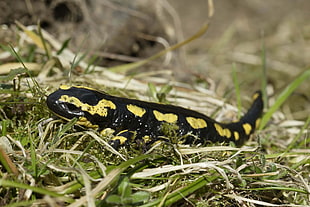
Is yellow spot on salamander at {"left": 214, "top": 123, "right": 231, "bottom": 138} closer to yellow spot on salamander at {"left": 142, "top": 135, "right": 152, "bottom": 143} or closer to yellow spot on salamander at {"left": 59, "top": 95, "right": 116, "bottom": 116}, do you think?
yellow spot on salamander at {"left": 142, "top": 135, "right": 152, "bottom": 143}

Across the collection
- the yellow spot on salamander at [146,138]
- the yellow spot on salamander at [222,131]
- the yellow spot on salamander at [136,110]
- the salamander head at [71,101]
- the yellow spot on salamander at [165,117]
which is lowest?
the yellow spot on salamander at [146,138]

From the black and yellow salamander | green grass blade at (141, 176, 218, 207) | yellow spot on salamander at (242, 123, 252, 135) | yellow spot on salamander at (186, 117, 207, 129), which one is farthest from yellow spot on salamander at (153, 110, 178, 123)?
yellow spot on salamander at (242, 123, 252, 135)

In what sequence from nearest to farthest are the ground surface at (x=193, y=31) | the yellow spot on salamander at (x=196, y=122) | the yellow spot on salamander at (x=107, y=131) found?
the yellow spot on salamander at (x=107, y=131), the yellow spot on salamander at (x=196, y=122), the ground surface at (x=193, y=31)

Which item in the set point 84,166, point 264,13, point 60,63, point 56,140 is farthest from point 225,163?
point 264,13

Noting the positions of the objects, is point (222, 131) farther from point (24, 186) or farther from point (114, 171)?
point (24, 186)

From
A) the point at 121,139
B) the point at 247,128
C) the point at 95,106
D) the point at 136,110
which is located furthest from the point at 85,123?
the point at 247,128

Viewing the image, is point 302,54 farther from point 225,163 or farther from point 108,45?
point 225,163

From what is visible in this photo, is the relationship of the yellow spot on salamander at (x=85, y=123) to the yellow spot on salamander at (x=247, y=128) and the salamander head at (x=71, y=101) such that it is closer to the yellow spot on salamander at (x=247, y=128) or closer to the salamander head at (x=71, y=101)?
the salamander head at (x=71, y=101)

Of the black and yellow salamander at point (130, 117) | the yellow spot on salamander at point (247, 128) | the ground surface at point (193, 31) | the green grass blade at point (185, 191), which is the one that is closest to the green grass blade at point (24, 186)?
the green grass blade at point (185, 191)
